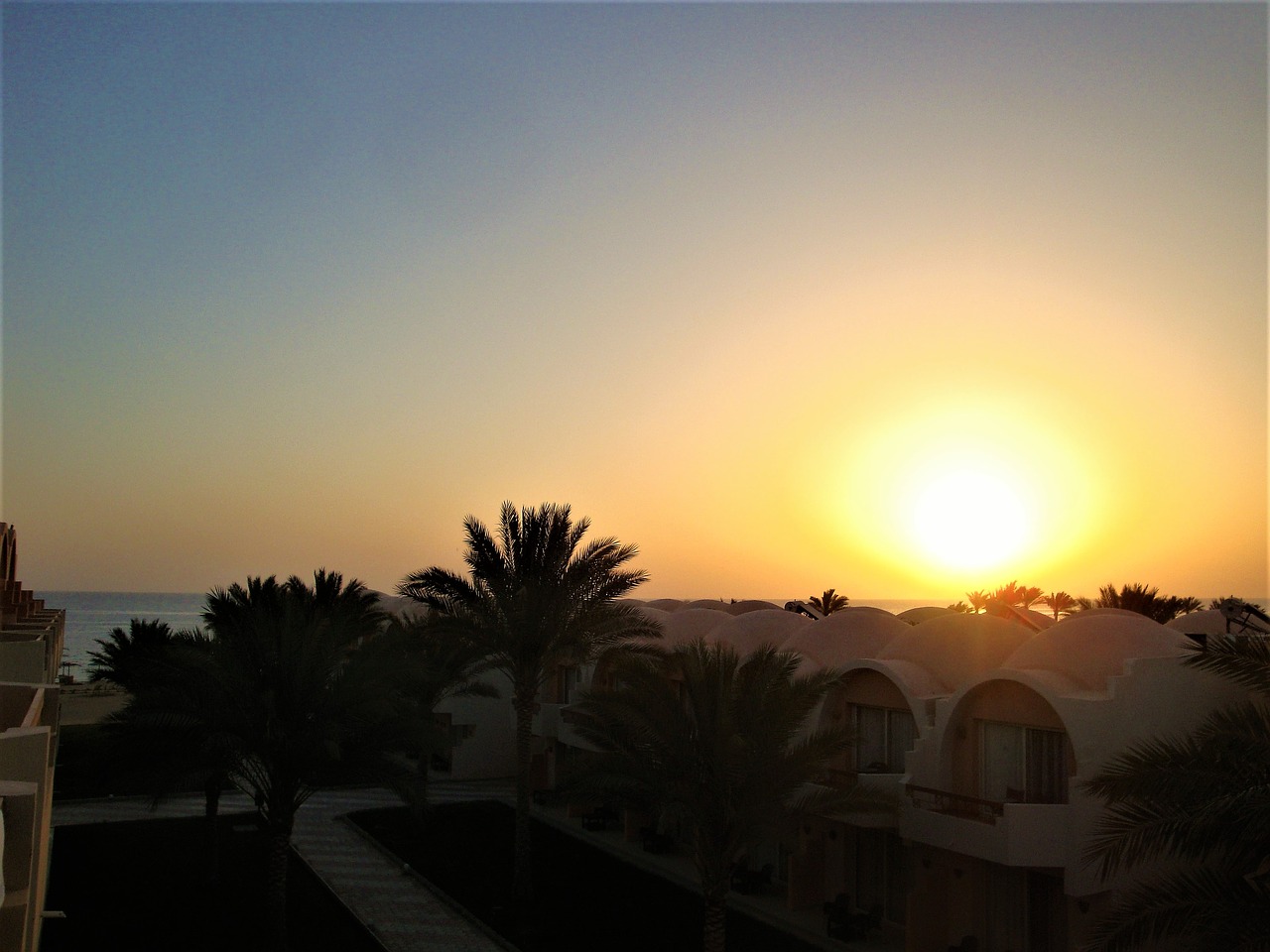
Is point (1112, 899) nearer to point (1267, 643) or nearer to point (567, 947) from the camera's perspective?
point (1267, 643)

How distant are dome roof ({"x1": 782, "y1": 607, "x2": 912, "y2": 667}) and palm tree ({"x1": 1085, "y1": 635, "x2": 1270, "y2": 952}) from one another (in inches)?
390

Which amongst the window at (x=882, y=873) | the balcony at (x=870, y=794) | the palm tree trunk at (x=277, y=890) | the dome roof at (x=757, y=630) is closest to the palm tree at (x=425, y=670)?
the palm tree trunk at (x=277, y=890)

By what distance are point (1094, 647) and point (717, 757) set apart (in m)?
7.23

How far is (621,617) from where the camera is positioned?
78.9 feet

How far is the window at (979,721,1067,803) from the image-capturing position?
17.5 meters

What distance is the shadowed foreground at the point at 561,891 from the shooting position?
64.8 feet

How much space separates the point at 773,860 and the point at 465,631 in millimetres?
9065

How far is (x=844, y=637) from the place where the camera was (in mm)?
23906

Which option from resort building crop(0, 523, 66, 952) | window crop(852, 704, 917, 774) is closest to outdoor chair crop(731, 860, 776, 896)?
window crop(852, 704, 917, 774)

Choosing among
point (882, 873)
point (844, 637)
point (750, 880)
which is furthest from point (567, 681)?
point (882, 873)

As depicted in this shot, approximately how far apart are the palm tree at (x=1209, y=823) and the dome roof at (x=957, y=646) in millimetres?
7073

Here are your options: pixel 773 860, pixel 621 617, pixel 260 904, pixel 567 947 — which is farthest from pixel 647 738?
pixel 260 904

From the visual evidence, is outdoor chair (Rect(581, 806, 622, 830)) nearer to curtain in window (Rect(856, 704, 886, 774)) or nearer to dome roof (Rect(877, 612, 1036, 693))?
curtain in window (Rect(856, 704, 886, 774))

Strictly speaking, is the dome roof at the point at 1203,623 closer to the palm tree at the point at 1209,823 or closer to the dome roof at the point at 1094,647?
the dome roof at the point at 1094,647
